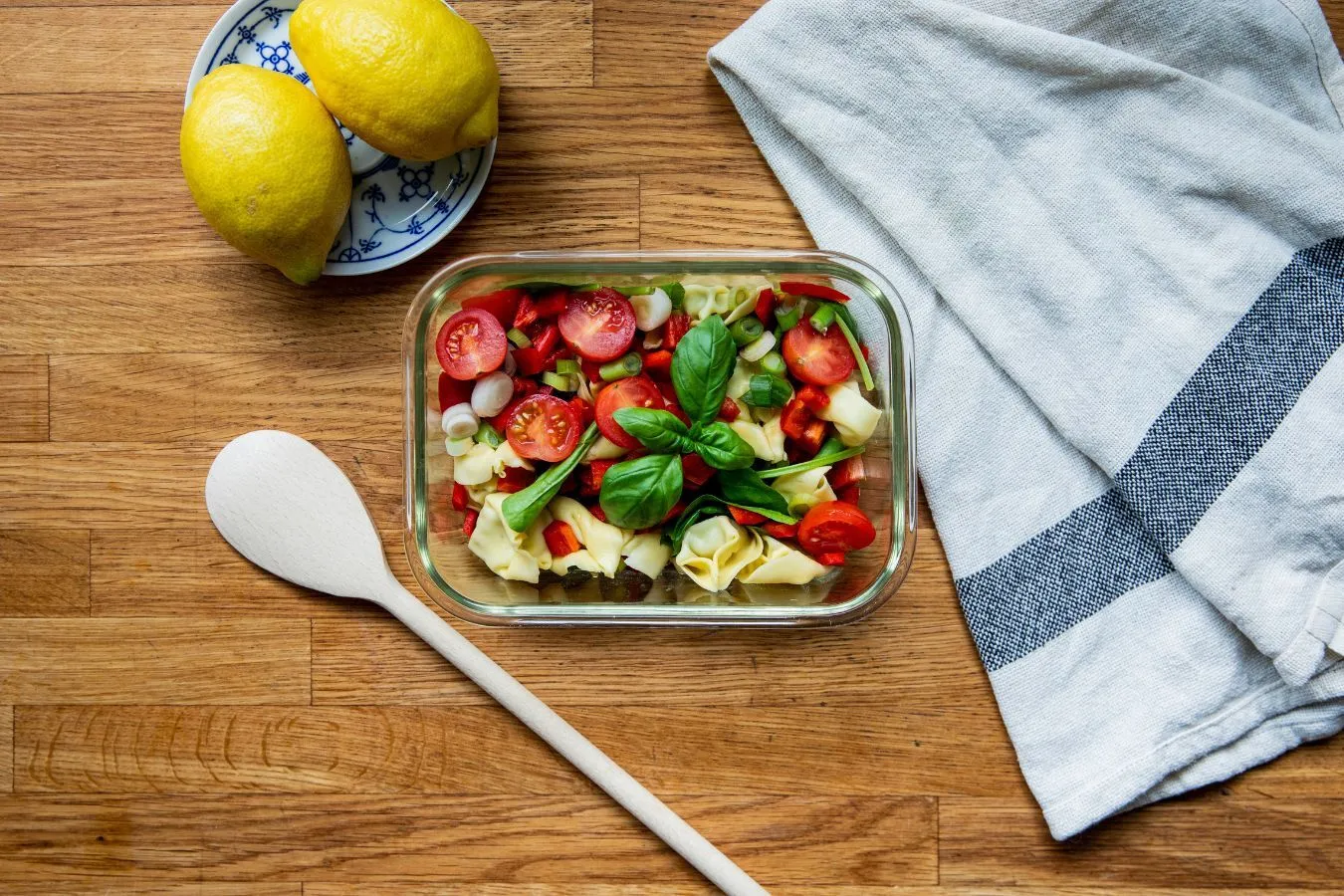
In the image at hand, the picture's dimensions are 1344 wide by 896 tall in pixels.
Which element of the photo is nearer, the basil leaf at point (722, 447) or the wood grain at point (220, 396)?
the basil leaf at point (722, 447)

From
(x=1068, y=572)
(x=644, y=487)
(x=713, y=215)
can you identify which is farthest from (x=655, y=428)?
(x=1068, y=572)

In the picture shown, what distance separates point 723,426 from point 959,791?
0.60 meters

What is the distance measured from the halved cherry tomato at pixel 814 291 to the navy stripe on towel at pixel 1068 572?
1.29 feet

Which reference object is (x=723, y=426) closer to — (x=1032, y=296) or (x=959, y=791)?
(x=1032, y=296)

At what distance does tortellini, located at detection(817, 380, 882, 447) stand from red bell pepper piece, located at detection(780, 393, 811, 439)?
0.7 inches

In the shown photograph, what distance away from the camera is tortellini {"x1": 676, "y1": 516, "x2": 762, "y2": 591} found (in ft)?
3.68

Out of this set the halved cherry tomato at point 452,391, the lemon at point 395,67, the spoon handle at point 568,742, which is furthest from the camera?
the spoon handle at point 568,742

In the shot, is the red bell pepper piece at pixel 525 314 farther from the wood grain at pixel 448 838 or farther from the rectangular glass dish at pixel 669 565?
the wood grain at pixel 448 838

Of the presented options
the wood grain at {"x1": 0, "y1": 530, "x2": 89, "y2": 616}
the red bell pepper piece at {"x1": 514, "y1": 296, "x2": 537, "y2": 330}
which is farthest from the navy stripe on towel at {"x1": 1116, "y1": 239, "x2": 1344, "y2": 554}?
the wood grain at {"x1": 0, "y1": 530, "x2": 89, "y2": 616}

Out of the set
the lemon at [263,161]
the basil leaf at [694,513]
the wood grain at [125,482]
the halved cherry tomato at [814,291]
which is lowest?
the wood grain at [125,482]

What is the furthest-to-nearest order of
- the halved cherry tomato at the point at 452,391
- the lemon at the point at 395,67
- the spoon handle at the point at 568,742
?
the spoon handle at the point at 568,742
the halved cherry tomato at the point at 452,391
the lemon at the point at 395,67

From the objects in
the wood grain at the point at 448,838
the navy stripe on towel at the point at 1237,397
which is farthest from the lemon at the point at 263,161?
the navy stripe on towel at the point at 1237,397

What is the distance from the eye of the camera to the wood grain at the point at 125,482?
128 cm

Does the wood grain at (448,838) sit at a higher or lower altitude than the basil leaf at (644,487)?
lower
